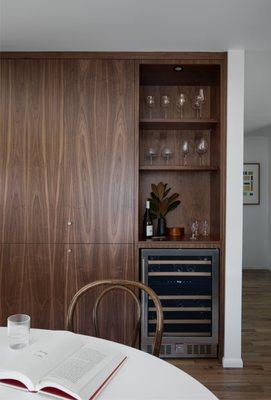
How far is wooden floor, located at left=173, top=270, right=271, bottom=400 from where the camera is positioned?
239 cm

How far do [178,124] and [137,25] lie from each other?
89cm

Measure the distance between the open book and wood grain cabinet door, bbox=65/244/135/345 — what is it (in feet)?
5.13

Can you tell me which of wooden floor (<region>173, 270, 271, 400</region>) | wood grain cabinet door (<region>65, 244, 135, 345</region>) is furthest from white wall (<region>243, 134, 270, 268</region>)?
wood grain cabinet door (<region>65, 244, 135, 345</region>)

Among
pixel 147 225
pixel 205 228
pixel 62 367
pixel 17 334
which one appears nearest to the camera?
pixel 62 367

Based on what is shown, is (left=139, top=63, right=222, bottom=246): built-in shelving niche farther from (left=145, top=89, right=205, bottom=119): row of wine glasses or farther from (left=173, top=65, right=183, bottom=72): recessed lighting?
(left=173, top=65, right=183, bottom=72): recessed lighting

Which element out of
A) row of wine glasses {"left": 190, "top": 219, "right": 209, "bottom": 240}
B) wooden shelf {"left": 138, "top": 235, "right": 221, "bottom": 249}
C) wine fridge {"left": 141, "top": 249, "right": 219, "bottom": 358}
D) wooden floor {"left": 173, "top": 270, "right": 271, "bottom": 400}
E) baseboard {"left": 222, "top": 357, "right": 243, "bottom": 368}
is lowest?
wooden floor {"left": 173, "top": 270, "right": 271, "bottom": 400}

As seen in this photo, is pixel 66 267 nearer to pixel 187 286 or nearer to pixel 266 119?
pixel 187 286

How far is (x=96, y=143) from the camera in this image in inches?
109

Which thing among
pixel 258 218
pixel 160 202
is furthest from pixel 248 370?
pixel 258 218

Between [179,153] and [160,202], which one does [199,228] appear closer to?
[160,202]

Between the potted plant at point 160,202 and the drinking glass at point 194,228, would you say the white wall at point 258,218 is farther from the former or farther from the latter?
the potted plant at point 160,202

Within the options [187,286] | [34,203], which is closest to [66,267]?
[34,203]

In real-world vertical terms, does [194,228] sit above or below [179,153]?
below

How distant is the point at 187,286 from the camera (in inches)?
110
